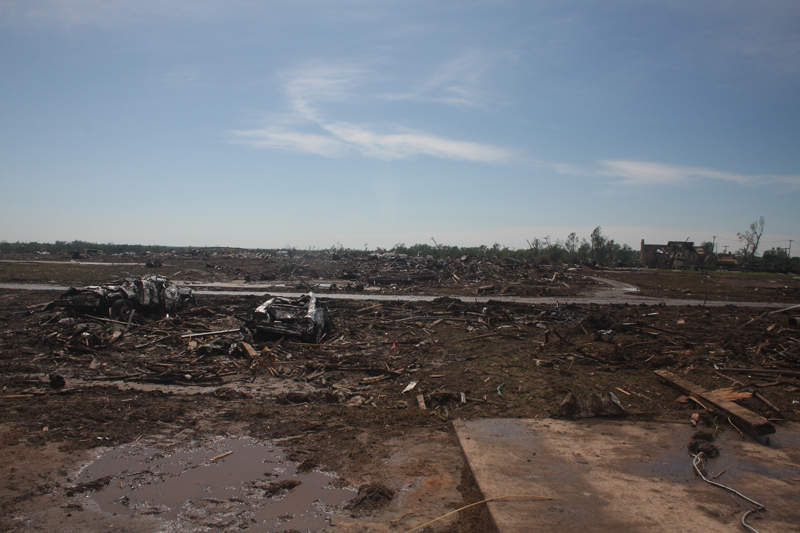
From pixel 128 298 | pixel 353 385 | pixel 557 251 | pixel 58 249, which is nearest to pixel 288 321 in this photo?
pixel 353 385

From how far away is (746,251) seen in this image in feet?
276

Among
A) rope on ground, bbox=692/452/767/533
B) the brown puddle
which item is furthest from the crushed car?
rope on ground, bbox=692/452/767/533

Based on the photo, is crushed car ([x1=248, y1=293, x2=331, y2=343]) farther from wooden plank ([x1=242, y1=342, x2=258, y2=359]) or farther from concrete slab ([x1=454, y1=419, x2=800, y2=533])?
concrete slab ([x1=454, y1=419, x2=800, y2=533])

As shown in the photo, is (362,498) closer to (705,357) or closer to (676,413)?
(676,413)

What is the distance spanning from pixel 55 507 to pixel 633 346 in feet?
38.8

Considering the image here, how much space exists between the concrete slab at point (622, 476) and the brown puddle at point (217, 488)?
5.98ft

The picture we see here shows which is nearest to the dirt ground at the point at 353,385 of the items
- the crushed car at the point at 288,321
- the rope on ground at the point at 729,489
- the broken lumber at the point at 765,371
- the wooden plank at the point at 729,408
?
the broken lumber at the point at 765,371

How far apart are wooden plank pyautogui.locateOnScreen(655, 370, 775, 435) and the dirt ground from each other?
22 cm

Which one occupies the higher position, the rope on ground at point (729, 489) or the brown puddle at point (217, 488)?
the rope on ground at point (729, 489)

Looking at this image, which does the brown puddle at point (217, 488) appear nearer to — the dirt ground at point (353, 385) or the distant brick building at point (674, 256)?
the dirt ground at point (353, 385)

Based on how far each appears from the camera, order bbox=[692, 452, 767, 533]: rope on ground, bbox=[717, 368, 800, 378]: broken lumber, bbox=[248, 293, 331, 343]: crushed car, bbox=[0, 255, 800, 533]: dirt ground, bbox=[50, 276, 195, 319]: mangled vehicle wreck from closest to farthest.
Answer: bbox=[692, 452, 767, 533]: rope on ground
bbox=[0, 255, 800, 533]: dirt ground
bbox=[717, 368, 800, 378]: broken lumber
bbox=[248, 293, 331, 343]: crushed car
bbox=[50, 276, 195, 319]: mangled vehicle wreck

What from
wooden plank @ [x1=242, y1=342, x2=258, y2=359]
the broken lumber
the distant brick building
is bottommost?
wooden plank @ [x1=242, y1=342, x2=258, y2=359]

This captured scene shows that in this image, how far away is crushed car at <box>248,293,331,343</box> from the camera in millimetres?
12570

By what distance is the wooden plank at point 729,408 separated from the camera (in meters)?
5.97
